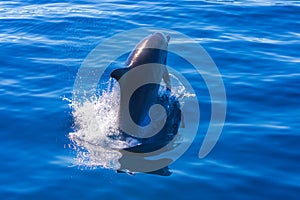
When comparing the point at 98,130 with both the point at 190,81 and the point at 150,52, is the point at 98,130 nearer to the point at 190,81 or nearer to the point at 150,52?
the point at 150,52

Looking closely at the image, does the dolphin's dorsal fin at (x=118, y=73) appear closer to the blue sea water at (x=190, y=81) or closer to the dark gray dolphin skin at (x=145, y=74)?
the dark gray dolphin skin at (x=145, y=74)

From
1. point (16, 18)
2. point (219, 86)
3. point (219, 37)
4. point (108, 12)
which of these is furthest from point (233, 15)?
point (16, 18)

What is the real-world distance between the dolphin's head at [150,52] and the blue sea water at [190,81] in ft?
4.08

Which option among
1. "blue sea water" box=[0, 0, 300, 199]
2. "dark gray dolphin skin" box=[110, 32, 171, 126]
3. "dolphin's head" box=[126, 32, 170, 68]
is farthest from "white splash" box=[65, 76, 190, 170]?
"dolphin's head" box=[126, 32, 170, 68]

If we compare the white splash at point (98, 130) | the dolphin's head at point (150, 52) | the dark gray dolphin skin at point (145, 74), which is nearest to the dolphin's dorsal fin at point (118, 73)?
the dark gray dolphin skin at point (145, 74)

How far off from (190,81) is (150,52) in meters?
1.83

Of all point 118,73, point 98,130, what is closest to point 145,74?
point 118,73

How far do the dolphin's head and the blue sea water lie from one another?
1.24 metres

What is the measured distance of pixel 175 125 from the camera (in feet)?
34.9

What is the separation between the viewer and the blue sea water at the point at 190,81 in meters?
8.48

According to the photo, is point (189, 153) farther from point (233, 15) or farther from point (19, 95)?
point (233, 15)

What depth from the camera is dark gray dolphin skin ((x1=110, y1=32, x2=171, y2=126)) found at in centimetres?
988

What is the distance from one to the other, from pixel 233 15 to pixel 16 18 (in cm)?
722

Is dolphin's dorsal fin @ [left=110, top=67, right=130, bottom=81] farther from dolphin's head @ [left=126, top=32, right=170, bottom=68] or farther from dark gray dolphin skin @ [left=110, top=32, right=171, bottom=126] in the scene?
→ dolphin's head @ [left=126, top=32, right=170, bottom=68]
